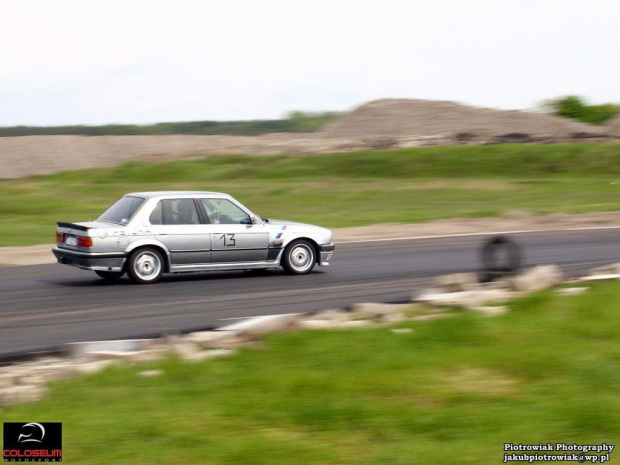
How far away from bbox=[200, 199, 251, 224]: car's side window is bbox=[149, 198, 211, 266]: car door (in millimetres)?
165

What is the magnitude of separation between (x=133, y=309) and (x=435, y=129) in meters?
47.0

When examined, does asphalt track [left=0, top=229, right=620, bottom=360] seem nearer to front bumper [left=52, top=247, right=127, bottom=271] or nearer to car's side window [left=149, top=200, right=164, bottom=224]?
front bumper [left=52, top=247, right=127, bottom=271]

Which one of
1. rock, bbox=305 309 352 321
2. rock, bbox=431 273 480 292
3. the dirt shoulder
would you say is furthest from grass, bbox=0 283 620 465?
the dirt shoulder

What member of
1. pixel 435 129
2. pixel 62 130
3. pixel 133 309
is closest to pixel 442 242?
pixel 133 309

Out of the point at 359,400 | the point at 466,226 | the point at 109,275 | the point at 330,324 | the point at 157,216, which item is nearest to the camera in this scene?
the point at 359,400

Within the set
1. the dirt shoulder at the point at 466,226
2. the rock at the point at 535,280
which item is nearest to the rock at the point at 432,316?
the rock at the point at 535,280

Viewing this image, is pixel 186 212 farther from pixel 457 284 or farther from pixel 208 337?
pixel 208 337

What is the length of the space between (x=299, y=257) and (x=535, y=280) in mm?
4450

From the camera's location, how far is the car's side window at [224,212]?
1380 cm

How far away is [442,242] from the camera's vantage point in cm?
1969

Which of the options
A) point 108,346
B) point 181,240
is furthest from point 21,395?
point 181,240

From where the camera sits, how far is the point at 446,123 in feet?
189

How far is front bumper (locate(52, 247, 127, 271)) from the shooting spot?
12852 millimetres

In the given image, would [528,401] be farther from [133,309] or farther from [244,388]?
[133,309]
